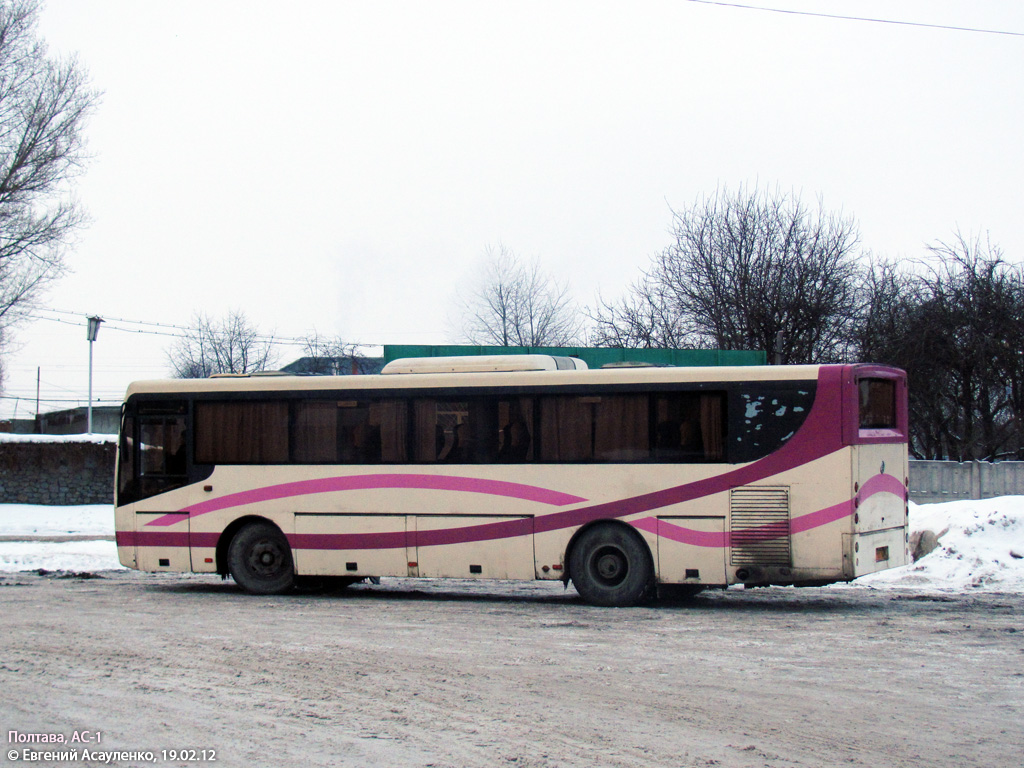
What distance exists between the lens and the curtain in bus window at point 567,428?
13.1 meters

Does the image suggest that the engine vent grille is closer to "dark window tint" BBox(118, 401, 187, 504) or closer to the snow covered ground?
the snow covered ground

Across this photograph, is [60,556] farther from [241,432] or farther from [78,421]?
[78,421]

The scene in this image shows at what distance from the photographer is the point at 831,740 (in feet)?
21.1

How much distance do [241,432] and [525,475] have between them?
3.99m

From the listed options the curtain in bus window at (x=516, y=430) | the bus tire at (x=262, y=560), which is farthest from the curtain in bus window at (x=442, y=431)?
the bus tire at (x=262, y=560)

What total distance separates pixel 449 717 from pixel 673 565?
6043 millimetres

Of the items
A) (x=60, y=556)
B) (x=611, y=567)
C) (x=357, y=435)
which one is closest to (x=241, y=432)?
(x=357, y=435)

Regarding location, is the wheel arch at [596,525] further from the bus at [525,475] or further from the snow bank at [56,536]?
the snow bank at [56,536]

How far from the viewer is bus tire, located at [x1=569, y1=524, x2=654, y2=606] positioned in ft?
41.7

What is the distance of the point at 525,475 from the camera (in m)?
13.2

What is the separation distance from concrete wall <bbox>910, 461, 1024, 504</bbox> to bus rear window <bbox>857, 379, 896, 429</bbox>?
17.4 metres

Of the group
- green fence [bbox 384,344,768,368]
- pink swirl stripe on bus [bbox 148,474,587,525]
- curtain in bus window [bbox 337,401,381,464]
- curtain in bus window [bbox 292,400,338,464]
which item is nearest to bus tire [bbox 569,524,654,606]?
pink swirl stripe on bus [bbox 148,474,587,525]

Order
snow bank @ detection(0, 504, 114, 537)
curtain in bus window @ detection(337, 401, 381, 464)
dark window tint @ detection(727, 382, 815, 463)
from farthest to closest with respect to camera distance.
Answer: snow bank @ detection(0, 504, 114, 537) → curtain in bus window @ detection(337, 401, 381, 464) → dark window tint @ detection(727, 382, 815, 463)

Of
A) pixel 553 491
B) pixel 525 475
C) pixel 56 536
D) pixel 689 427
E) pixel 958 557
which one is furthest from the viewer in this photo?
pixel 56 536
